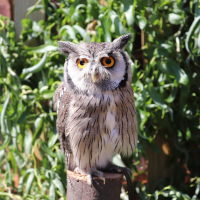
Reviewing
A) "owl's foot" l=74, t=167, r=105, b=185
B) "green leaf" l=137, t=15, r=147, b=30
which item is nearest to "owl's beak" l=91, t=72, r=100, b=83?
"owl's foot" l=74, t=167, r=105, b=185

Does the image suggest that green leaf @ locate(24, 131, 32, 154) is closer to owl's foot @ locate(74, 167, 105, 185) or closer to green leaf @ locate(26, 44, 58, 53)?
green leaf @ locate(26, 44, 58, 53)

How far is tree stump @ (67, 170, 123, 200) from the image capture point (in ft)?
6.15

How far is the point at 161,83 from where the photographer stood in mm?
2977

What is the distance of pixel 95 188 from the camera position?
1878mm

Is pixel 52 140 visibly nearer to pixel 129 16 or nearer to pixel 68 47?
pixel 129 16

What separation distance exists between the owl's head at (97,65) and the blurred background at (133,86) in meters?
0.76

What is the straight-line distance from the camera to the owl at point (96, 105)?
1.97 metres

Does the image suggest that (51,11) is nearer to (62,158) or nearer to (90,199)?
(62,158)

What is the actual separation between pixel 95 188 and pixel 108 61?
0.56 metres

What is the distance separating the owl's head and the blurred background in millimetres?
759

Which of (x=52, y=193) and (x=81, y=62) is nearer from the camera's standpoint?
(x=81, y=62)

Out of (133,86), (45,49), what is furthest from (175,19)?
(45,49)

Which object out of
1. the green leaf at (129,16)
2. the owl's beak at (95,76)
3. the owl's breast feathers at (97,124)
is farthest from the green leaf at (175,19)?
the owl's beak at (95,76)

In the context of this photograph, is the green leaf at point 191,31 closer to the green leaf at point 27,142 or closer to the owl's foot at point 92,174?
→ the owl's foot at point 92,174
